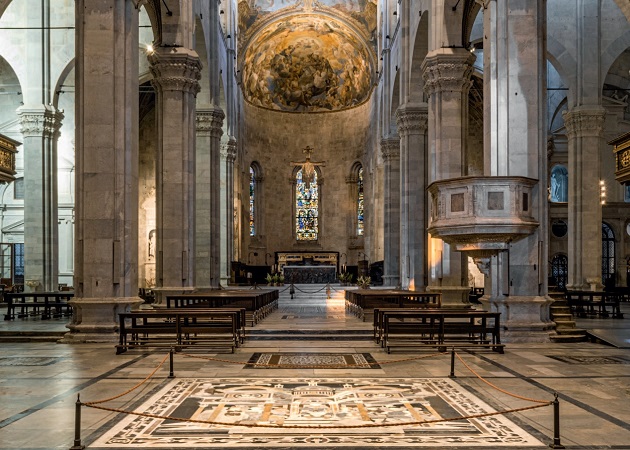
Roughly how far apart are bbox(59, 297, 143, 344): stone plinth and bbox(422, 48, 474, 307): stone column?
10.9 meters

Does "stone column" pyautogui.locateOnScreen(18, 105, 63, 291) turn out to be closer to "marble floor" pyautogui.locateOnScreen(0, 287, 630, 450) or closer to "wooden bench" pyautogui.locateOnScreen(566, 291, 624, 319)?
"marble floor" pyautogui.locateOnScreen(0, 287, 630, 450)

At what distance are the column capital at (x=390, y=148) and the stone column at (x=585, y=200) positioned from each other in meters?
10.3

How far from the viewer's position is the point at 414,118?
28.6m

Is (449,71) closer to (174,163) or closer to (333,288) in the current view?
(174,163)

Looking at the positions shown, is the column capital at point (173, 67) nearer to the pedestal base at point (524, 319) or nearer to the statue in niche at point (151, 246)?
the pedestal base at point (524, 319)

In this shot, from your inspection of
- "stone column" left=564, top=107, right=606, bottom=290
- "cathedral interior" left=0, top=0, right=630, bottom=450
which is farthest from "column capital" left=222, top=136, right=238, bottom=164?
"stone column" left=564, top=107, right=606, bottom=290

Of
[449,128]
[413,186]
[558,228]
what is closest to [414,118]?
[413,186]

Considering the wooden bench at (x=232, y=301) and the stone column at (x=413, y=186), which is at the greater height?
the stone column at (x=413, y=186)

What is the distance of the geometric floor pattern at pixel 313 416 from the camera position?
23.8 ft

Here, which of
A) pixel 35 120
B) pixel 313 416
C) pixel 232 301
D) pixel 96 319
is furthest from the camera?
pixel 35 120

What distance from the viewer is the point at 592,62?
93.0 feet

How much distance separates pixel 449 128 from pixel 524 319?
8671mm

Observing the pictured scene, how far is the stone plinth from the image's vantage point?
15547 mm

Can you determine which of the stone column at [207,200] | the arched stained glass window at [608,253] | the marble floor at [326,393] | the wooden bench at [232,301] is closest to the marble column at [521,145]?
the marble floor at [326,393]
